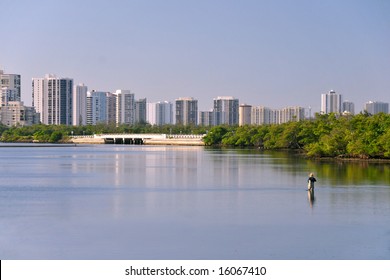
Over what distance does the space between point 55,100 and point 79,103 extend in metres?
6.58

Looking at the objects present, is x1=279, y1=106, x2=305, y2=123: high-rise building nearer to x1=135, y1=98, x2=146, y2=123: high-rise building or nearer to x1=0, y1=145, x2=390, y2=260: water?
x1=135, y1=98, x2=146, y2=123: high-rise building

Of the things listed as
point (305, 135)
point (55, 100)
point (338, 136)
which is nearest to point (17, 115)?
point (55, 100)

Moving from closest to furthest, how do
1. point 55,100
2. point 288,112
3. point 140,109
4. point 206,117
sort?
point 288,112 < point 55,100 < point 206,117 < point 140,109

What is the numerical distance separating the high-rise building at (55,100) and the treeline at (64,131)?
102 feet

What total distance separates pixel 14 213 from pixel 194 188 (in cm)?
714

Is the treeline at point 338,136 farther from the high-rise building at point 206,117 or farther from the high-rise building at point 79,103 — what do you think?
the high-rise building at point 79,103

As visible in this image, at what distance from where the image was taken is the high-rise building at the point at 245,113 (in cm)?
13850

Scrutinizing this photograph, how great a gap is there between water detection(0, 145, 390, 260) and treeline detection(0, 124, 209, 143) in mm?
72732

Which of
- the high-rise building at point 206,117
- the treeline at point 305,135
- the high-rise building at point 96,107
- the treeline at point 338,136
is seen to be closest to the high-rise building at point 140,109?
the high-rise building at point 96,107

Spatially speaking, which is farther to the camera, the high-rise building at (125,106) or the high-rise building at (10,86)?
the high-rise building at (125,106)

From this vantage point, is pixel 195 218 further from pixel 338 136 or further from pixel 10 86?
pixel 10 86

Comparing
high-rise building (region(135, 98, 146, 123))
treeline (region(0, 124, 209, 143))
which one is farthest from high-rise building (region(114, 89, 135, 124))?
treeline (region(0, 124, 209, 143))

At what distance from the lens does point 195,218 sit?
50.2 feet

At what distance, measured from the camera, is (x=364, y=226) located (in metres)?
14.1
